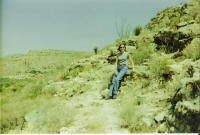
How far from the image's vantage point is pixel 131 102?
4242mm

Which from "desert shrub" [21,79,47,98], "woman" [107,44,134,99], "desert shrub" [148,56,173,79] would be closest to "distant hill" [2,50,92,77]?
"desert shrub" [21,79,47,98]

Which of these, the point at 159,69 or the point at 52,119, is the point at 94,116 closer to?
the point at 52,119

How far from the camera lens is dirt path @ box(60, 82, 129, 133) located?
350 cm

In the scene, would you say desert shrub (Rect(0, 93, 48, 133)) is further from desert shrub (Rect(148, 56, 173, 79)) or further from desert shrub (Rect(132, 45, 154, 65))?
desert shrub (Rect(132, 45, 154, 65))

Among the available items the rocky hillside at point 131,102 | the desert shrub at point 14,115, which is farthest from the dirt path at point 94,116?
the desert shrub at point 14,115

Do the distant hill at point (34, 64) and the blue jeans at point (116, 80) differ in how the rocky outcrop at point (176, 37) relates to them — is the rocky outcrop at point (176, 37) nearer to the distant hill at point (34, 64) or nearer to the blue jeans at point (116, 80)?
the blue jeans at point (116, 80)

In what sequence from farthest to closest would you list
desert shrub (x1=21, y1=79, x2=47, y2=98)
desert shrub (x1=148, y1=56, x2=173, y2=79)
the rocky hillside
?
desert shrub (x1=21, y1=79, x2=47, y2=98) → desert shrub (x1=148, y1=56, x2=173, y2=79) → the rocky hillside

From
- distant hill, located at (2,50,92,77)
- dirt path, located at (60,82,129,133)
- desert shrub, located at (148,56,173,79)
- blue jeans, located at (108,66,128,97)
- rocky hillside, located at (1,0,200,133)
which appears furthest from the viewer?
distant hill, located at (2,50,92,77)

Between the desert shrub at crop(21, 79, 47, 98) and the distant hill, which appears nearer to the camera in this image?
the desert shrub at crop(21, 79, 47, 98)

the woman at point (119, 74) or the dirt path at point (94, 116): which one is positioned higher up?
the woman at point (119, 74)

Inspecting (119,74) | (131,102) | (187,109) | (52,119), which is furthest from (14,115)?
(187,109)

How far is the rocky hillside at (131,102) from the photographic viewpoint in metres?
3.17

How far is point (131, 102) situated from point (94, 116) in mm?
946

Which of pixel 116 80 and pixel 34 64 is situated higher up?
pixel 34 64
